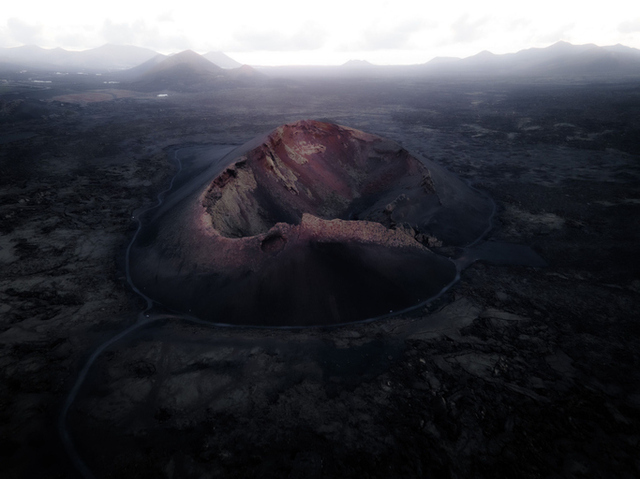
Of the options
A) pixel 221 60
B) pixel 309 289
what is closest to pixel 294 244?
pixel 309 289

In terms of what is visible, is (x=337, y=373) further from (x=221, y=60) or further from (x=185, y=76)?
(x=221, y=60)

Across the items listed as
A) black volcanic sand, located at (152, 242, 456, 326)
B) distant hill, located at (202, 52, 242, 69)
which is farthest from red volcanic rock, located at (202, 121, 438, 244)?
distant hill, located at (202, 52, 242, 69)

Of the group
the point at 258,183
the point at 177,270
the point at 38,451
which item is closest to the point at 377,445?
the point at 38,451

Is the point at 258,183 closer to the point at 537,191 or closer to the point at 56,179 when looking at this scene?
the point at 56,179

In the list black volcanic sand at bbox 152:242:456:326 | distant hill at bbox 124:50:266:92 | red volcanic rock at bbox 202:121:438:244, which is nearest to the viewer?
black volcanic sand at bbox 152:242:456:326

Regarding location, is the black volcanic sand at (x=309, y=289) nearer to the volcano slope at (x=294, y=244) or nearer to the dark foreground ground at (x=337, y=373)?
the volcano slope at (x=294, y=244)

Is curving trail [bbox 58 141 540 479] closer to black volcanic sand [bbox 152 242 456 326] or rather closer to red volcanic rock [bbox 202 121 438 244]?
black volcanic sand [bbox 152 242 456 326]
